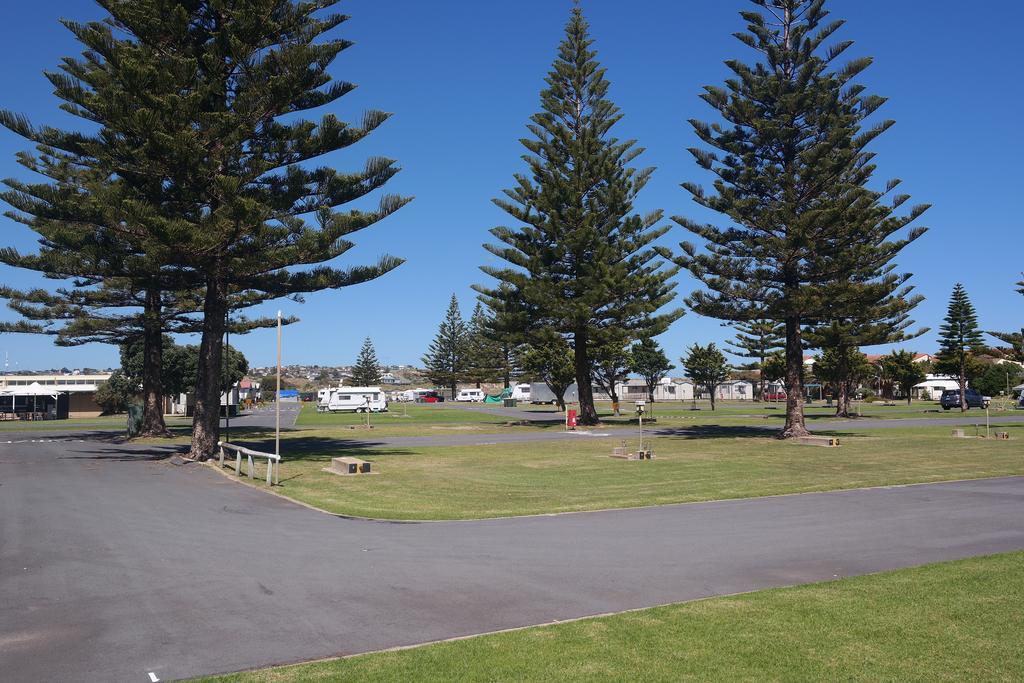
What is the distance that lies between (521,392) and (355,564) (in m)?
84.0

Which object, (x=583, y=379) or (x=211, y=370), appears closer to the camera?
(x=211, y=370)

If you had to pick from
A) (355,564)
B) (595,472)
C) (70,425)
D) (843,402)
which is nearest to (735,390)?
(843,402)

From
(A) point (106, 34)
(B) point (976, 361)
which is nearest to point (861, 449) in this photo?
(A) point (106, 34)

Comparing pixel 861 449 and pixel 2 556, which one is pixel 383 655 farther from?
pixel 861 449

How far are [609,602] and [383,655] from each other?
2.24 meters

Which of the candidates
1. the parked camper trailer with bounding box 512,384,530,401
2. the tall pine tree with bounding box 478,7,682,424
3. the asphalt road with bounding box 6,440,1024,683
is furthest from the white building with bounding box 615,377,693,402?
the asphalt road with bounding box 6,440,1024,683

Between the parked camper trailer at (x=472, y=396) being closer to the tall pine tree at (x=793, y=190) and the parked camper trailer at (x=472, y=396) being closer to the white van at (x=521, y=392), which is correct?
the white van at (x=521, y=392)

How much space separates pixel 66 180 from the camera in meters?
27.8

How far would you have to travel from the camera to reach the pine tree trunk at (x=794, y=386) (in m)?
28.0

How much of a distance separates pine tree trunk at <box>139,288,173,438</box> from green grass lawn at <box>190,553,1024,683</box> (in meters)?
27.9

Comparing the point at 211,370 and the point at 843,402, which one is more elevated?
the point at 211,370

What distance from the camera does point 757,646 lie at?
18.2 feet

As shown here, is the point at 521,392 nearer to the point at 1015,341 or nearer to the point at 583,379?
the point at 583,379

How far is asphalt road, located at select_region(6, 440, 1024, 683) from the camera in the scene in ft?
19.4
